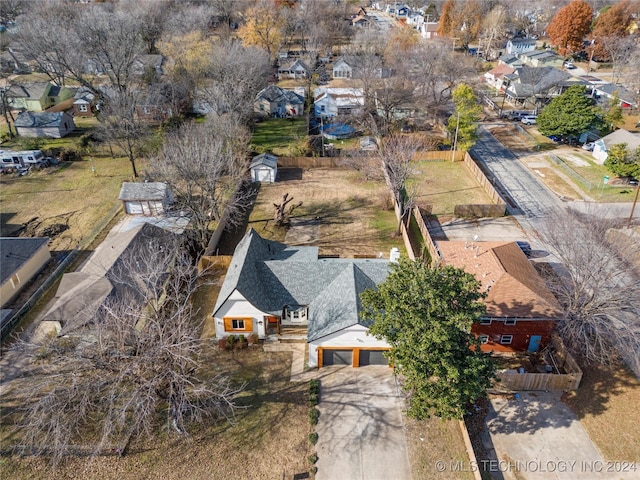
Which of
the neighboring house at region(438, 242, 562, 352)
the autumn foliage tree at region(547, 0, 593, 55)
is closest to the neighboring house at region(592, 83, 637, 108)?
the autumn foliage tree at region(547, 0, 593, 55)

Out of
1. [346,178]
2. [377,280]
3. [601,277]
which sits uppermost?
[601,277]

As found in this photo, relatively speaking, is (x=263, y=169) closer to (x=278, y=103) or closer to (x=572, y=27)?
(x=278, y=103)

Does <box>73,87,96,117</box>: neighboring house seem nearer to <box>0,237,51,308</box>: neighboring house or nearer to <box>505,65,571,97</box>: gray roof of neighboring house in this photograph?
<box>0,237,51,308</box>: neighboring house

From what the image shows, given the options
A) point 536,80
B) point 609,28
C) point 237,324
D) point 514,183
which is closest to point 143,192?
point 237,324

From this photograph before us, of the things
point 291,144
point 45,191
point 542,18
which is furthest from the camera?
point 542,18

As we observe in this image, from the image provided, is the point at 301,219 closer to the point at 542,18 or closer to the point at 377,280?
the point at 377,280

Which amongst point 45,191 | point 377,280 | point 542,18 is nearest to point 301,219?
point 377,280

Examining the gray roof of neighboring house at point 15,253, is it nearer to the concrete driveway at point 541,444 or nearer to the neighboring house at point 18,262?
the neighboring house at point 18,262
